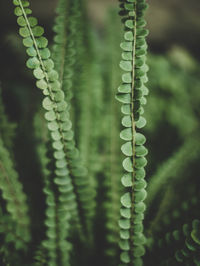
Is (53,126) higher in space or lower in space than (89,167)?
higher

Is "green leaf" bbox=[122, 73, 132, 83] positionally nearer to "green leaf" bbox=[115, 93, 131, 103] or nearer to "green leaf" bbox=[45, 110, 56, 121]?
"green leaf" bbox=[115, 93, 131, 103]

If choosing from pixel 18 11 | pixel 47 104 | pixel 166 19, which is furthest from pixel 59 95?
pixel 166 19

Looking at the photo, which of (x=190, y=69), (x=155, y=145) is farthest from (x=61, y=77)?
(x=190, y=69)

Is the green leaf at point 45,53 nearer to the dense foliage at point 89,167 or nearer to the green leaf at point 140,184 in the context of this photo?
the dense foliage at point 89,167

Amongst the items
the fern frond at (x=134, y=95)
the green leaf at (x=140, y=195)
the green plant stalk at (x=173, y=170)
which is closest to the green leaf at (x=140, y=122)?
the fern frond at (x=134, y=95)

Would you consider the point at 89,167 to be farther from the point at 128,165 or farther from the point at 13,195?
the point at 128,165

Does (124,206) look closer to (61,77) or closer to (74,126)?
(61,77)
